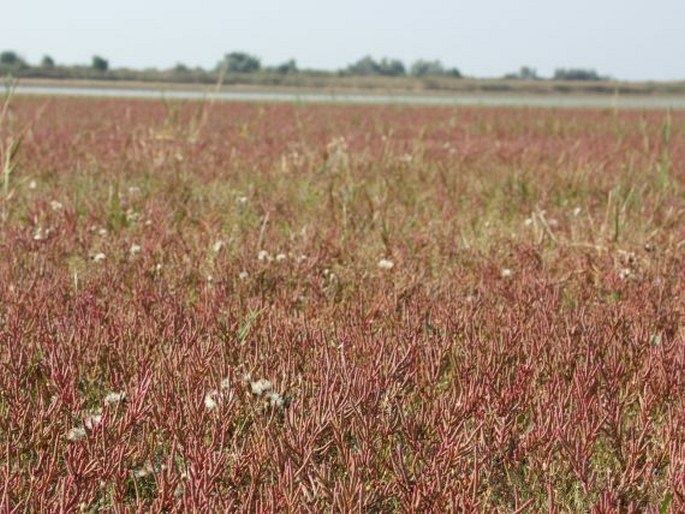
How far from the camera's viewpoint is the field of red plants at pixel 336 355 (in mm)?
2582

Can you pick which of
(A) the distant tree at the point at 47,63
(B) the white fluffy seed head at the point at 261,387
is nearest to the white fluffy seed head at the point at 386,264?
(B) the white fluffy seed head at the point at 261,387

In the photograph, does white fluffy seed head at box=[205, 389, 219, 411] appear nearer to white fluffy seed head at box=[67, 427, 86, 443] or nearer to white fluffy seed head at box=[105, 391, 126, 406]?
white fluffy seed head at box=[105, 391, 126, 406]

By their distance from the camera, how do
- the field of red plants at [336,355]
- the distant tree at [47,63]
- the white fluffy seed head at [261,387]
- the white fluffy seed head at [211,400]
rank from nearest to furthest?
the field of red plants at [336,355]
the white fluffy seed head at [211,400]
the white fluffy seed head at [261,387]
the distant tree at [47,63]

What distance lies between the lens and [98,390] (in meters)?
3.48

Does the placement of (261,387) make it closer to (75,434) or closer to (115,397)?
(115,397)

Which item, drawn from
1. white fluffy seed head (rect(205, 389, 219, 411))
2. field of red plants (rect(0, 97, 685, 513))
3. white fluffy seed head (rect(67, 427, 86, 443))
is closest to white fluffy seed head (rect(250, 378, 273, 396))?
field of red plants (rect(0, 97, 685, 513))

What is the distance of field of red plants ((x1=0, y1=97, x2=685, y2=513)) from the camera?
102 inches

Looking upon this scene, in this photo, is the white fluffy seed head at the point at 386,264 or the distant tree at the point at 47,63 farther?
the distant tree at the point at 47,63

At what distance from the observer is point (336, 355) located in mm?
3646

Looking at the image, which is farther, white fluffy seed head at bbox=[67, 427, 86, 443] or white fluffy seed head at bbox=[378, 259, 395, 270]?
white fluffy seed head at bbox=[378, 259, 395, 270]

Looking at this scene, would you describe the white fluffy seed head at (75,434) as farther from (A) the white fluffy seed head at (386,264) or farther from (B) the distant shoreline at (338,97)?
(B) the distant shoreline at (338,97)

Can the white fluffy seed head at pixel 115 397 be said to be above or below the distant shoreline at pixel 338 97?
above

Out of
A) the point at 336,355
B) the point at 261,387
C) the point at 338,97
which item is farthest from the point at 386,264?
the point at 338,97

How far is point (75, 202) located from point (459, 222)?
133 inches
